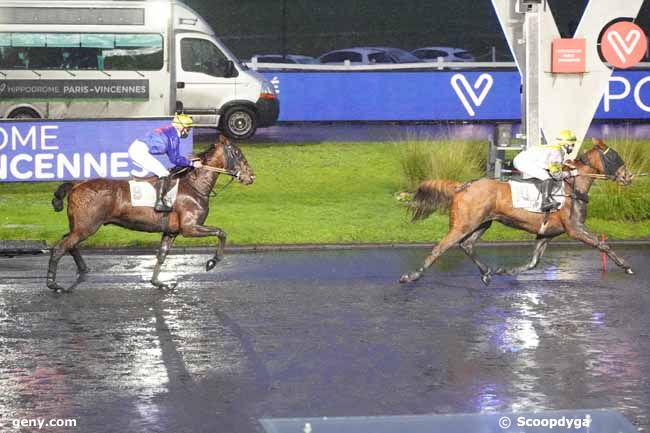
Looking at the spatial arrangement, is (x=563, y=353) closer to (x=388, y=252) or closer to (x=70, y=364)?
(x=70, y=364)

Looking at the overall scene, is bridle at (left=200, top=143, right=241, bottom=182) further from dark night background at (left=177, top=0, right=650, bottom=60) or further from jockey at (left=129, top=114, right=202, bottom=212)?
dark night background at (left=177, top=0, right=650, bottom=60)

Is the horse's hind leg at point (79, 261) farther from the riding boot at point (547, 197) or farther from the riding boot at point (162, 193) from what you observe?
the riding boot at point (547, 197)

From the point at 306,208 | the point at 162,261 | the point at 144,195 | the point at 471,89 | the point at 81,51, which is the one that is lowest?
the point at 306,208

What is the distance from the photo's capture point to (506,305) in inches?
586


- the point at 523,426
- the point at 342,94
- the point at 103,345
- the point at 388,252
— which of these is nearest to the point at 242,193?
the point at 388,252

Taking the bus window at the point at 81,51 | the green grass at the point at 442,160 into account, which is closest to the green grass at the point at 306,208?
the green grass at the point at 442,160

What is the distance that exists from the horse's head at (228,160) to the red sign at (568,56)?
8019mm

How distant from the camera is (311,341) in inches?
512

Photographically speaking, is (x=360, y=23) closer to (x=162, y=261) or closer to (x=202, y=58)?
(x=202, y=58)

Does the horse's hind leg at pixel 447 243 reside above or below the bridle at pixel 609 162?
below

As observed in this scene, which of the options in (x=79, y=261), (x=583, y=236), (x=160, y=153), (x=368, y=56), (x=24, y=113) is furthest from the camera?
(x=368, y=56)

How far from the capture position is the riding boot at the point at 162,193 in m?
15.8

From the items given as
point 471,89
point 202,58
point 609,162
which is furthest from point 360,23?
point 609,162

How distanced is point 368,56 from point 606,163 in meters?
26.9
